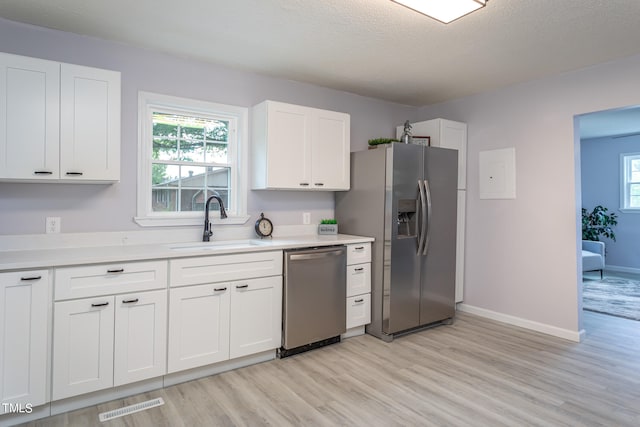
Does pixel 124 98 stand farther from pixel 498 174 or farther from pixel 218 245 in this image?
pixel 498 174

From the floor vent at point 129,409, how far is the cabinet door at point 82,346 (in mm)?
161

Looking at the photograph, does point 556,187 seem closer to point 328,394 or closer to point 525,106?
point 525,106

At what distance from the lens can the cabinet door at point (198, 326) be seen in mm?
2572

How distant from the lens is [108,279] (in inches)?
92.4

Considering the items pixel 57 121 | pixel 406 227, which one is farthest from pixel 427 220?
pixel 57 121

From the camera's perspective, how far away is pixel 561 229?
143 inches

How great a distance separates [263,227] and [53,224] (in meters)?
1.59

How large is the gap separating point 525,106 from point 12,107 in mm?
4246

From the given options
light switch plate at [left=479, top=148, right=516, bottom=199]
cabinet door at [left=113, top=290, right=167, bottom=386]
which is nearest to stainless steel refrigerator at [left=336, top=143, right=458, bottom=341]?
light switch plate at [left=479, top=148, right=516, bottom=199]

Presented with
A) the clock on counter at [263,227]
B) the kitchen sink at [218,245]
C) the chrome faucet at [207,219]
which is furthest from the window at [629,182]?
the chrome faucet at [207,219]

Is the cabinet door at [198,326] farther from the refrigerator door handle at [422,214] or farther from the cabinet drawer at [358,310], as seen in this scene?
the refrigerator door handle at [422,214]

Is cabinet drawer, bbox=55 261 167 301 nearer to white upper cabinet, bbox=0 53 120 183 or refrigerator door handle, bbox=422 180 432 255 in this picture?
white upper cabinet, bbox=0 53 120 183

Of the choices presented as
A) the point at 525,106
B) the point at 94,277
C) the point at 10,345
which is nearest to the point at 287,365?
the point at 94,277

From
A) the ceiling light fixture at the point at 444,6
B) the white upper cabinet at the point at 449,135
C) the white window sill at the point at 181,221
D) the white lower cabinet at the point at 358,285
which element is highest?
the ceiling light fixture at the point at 444,6
